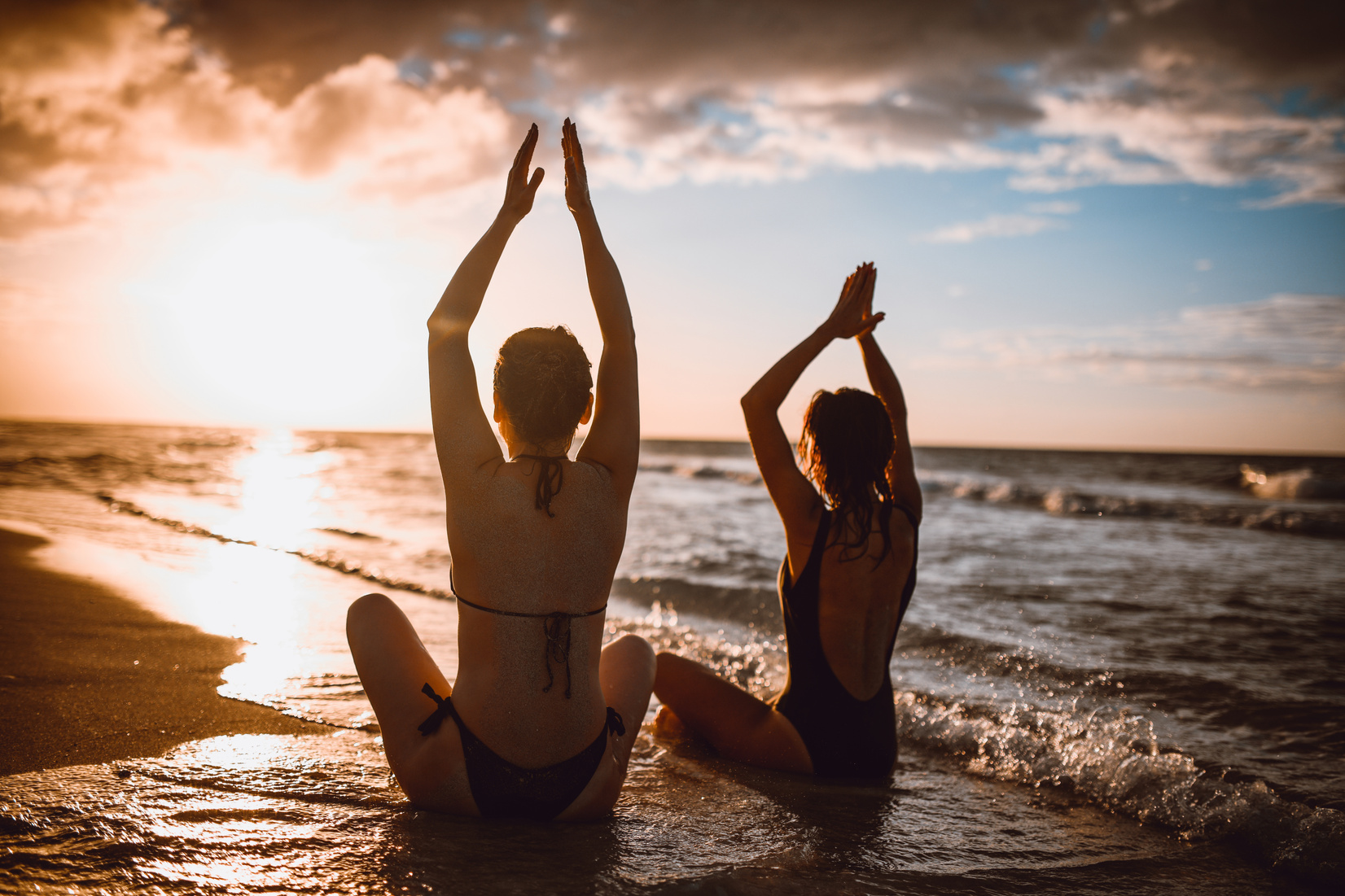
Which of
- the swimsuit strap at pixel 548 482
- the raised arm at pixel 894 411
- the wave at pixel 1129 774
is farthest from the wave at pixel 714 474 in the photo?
the swimsuit strap at pixel 548 482

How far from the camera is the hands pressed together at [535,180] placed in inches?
104

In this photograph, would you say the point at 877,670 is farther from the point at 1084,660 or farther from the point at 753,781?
the point at 1084,660

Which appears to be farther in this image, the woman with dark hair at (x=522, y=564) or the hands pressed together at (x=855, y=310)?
the hands pressed together at (x=855, y=310)

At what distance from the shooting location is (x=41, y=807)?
92.9 inches

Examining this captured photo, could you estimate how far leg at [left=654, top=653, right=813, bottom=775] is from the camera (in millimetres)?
3529

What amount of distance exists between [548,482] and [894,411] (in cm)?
209

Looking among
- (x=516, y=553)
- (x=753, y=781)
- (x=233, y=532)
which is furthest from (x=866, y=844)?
(x=233, y=532)

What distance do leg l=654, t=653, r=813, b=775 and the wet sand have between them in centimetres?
165

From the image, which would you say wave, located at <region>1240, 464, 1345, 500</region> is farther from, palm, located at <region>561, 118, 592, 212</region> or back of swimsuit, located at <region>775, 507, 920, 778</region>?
palm, located at <region>561, 118, 592, 212</region>

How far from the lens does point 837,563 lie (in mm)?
3336

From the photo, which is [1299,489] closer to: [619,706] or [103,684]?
[619,706]

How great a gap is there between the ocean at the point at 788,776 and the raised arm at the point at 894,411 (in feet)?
4.41

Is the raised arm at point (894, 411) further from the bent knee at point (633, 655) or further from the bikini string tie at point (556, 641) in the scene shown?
the bikini string tie at point (556, 641)

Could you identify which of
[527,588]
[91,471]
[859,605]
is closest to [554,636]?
[527,588]
